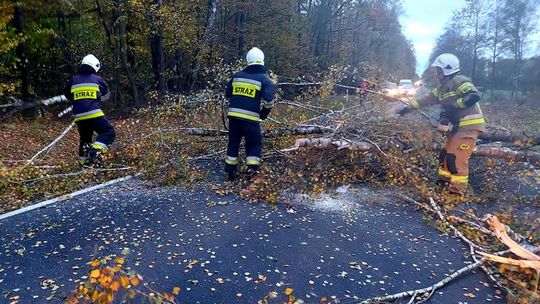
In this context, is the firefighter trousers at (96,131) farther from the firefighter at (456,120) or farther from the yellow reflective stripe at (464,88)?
the yellow reflective stripe at (464,88)

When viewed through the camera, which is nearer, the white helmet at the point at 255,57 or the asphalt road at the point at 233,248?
the asphalt road at the point at 233,248

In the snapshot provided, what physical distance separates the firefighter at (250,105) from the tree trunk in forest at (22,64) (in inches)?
306

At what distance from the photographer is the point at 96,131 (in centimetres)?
561

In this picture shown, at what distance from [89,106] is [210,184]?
84.5 inches

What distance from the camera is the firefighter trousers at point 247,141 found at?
4.99 m

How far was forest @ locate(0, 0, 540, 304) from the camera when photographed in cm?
287

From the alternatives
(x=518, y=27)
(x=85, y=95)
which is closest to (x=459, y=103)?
(x=85, y=95)

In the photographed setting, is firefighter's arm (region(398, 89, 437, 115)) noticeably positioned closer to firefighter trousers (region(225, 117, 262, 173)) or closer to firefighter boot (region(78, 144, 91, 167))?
firefighter trousers (region(225, 117, 262, 173))

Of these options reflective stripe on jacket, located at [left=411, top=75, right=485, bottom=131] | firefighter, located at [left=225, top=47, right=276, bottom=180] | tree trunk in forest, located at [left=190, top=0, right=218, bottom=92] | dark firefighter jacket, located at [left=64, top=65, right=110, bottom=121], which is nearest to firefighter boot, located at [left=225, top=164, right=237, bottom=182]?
firefighter, located at [left=225, top=47, right=276, bottom=180]

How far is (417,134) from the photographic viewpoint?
5.75 m

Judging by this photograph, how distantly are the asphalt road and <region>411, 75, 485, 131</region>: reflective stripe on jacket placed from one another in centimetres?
155

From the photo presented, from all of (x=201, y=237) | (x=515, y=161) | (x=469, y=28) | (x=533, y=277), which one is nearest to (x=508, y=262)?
(x=533, y=277)

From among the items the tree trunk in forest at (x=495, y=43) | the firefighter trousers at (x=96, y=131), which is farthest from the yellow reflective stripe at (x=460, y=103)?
the tree trunk in forest at (x=495, y=43)

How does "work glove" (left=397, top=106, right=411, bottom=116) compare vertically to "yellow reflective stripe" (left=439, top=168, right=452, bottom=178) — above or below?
above
